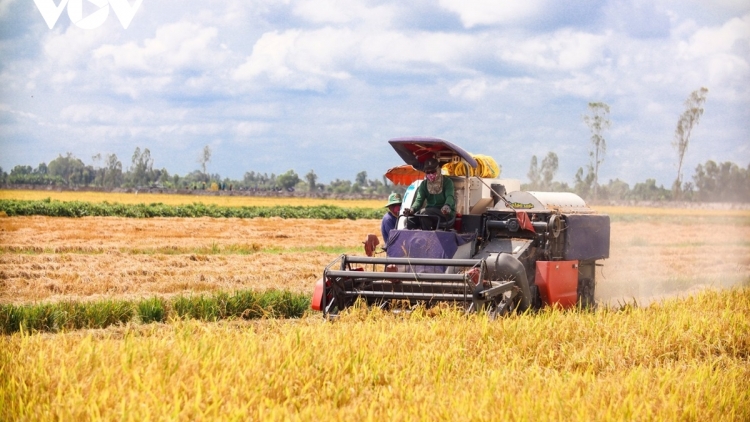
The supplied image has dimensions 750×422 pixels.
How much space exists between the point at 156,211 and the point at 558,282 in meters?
30.2

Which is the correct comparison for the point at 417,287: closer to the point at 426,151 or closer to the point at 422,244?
the point at 422,244

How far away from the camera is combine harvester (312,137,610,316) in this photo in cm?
880

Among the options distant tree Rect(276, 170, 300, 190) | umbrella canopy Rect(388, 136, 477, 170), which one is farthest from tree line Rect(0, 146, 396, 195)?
umbrella canopy Rect(388, 136, 477, 170)

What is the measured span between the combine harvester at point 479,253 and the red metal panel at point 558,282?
1 cm

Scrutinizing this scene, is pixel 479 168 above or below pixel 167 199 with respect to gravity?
above

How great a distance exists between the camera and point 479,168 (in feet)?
35.2

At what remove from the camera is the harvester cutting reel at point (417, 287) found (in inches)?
333

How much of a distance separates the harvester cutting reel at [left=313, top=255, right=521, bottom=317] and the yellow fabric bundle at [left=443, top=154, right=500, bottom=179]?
1.55 meters

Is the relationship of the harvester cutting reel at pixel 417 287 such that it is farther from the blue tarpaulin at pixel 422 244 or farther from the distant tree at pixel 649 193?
the distant tree at pixel 649 193

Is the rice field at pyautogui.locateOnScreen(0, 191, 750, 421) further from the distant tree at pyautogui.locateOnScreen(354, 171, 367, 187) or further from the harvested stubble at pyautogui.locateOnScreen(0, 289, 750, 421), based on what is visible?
the distant tree at pyautogui.locateOnScreen(354, 171, 367, 187)

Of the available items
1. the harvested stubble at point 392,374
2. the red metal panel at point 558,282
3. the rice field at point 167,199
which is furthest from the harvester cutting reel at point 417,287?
the rice field at point 167,199

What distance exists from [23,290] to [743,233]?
1561 cm

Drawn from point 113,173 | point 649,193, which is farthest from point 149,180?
point 649,193

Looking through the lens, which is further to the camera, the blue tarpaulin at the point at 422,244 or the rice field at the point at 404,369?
the blue tarpaulin at the point at 422,244
